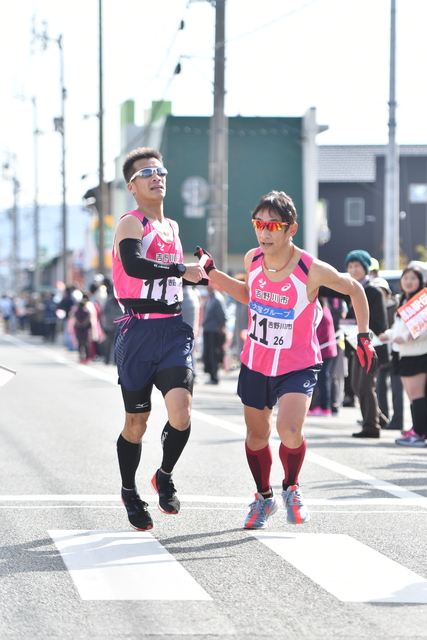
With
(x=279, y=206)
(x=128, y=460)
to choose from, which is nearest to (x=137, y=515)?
(x=128, y=460)

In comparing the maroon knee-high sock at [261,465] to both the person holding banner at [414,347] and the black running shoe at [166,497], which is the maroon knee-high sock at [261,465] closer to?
the black running shoe at [166,497]

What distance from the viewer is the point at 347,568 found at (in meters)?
5.22

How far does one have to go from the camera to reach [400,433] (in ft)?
39.1

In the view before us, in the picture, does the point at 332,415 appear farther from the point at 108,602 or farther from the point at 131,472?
the point at 108,602

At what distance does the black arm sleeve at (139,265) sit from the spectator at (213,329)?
1223 cm

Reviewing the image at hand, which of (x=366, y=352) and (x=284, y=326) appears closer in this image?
(x=284, y=326)

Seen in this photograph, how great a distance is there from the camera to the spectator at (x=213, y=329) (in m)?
18.2

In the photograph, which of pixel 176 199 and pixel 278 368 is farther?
pixel 176 199

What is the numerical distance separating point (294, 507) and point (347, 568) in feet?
2.75

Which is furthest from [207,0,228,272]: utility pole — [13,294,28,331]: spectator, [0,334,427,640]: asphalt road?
[13,294,28,331]: spectator

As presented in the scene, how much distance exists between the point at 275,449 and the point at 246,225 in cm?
3519

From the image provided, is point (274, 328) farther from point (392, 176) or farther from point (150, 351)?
point (392, 176)

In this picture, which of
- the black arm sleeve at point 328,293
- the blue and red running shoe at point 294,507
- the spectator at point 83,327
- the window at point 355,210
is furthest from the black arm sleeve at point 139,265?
the window at point 355,210

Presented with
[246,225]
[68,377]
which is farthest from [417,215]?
[68,377]
